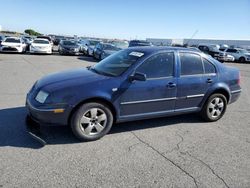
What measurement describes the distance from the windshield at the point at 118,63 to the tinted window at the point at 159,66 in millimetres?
212

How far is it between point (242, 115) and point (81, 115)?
4282mm

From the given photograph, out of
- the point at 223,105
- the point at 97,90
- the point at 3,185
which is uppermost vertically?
the point at 97,90

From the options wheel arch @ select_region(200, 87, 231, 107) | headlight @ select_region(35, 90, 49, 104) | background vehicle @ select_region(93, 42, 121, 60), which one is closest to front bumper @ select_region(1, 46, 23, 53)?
background vehicle @ select_region(93, 42, 121, 60)

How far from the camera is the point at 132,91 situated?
4305mm

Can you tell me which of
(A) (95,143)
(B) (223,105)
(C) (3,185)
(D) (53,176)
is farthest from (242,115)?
(C) (3,185)

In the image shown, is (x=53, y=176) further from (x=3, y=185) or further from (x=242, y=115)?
(x=242, y=115)

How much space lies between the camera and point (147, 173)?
10.8ft

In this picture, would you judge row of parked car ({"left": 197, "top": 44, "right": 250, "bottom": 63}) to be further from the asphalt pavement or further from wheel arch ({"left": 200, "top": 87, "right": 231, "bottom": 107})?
the asphalt pavement

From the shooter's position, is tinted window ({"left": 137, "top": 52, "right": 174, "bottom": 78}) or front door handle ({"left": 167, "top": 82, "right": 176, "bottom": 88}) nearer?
tinted window ({"left": 137, "top": 52, "right": 174, "bottom": 78})

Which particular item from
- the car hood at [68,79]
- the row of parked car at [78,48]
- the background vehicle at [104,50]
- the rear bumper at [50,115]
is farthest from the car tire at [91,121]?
the background vehicle at [104,50]

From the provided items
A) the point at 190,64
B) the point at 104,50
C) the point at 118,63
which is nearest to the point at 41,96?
the point at 118,63

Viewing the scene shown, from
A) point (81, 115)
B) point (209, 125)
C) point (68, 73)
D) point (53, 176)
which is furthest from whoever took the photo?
point (209, 125)

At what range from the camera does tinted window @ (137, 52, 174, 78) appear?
4.51 meters

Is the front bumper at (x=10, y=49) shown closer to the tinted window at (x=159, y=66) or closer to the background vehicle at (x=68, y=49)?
the background vehicle at (x=68, y=49)
